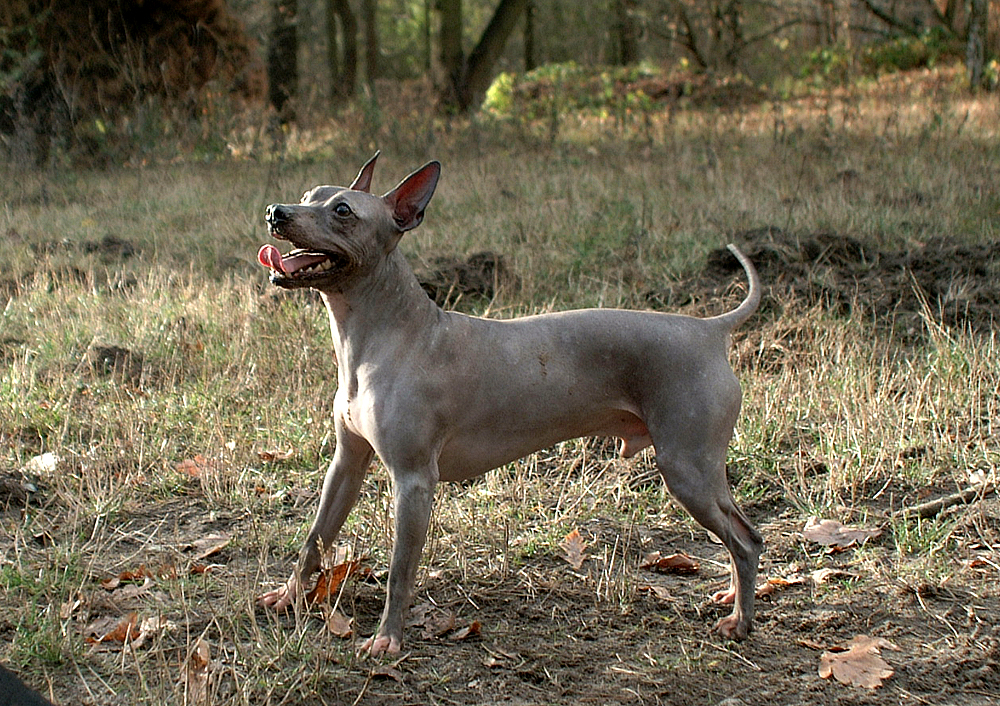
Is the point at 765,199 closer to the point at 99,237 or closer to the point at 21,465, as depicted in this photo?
the point at 99,237

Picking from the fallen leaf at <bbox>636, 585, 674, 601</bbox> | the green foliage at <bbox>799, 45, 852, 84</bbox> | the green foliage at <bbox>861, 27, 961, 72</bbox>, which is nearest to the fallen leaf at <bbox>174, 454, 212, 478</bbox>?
the fallen leaf at <bbox>636, 585, 674, 601</bbox>

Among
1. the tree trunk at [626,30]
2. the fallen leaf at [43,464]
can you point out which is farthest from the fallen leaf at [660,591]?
the tree trunk at [626,30]

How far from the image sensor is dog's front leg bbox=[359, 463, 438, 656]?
11.1 ft

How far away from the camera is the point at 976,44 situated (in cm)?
1330

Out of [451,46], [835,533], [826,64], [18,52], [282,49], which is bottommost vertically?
[835,533]

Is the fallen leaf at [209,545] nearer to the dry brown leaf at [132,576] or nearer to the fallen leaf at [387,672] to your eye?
the dry brown leaf at [132,576]

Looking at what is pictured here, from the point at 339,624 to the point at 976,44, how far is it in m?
12.7

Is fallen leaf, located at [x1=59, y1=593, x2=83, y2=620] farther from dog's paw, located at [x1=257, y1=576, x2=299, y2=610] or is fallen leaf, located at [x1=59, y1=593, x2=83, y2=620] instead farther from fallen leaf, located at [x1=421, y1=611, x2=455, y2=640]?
fallen leaf, located at [x1=421, y1=611, x2=455, y2=640]

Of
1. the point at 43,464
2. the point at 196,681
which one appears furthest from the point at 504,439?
the point at 43,464

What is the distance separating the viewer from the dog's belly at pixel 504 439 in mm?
3545

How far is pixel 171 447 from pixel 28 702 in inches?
107

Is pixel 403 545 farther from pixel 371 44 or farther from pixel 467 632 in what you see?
pixel 371 44

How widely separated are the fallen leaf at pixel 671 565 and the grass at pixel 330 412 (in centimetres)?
9

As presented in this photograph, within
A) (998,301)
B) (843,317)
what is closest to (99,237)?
(843,317)
